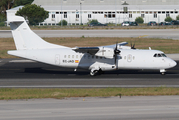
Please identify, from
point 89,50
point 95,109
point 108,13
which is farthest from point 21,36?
point 108,13

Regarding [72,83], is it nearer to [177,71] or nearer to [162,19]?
[177,71]

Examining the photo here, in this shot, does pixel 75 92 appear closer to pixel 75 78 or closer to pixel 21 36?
pixel 75 78

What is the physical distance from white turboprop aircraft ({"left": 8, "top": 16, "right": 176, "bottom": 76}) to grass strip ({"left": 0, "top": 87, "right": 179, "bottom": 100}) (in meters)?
→ 5.55

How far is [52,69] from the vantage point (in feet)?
104

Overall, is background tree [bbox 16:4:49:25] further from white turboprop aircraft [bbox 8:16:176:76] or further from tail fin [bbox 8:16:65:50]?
A: white turboprop aircraft [bbox 8:16:176:76]

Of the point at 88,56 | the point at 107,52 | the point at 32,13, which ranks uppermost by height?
the point at 32,13

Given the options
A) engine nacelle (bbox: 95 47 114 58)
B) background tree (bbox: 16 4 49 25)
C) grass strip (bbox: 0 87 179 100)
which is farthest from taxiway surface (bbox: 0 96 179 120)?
background tree (bbox: 16 4 49 25)

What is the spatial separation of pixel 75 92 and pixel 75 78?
629 centimetres

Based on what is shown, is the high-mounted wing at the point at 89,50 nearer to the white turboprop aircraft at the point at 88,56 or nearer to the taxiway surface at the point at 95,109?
the white turboprop aircraft at the point at 88,56

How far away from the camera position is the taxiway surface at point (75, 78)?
934 inches

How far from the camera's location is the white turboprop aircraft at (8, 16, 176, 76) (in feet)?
86.8

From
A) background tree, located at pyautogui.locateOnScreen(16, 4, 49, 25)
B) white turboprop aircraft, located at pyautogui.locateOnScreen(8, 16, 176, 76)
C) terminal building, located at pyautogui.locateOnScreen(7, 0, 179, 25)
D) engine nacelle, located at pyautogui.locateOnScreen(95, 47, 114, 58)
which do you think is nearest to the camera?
engine nacelle, located at pyautogui.locateOnScreen(95, 47, 114, 58)

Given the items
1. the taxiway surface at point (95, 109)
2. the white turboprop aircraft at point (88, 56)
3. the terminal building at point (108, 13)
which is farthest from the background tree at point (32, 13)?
the taxiway surface at point (95, 109)

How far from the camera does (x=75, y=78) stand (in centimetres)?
2644
